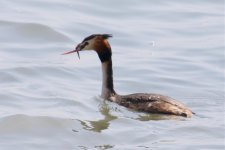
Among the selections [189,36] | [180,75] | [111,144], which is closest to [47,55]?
[180,75]

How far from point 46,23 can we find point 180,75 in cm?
306

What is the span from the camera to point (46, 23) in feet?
54.0

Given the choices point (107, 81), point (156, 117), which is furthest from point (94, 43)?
point (156, 117)

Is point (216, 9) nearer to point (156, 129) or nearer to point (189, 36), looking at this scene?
point (189, 36)

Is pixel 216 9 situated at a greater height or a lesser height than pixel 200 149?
greater

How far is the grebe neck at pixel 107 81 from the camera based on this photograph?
1265 centimetres

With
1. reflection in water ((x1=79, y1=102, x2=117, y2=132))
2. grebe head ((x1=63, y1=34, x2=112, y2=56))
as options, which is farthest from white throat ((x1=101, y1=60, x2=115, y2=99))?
reflection in water ((x1=79, y1=102, x2=117, y2=132))

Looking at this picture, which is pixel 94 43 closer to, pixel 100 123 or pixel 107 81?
pixel 107 81

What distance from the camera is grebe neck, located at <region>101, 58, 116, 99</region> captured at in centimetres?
1265

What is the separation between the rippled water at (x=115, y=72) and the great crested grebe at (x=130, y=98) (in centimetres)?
10

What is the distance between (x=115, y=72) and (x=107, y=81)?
5.05 feet

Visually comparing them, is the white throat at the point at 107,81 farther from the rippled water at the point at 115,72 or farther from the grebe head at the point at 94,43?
the grebe head at the point at 94,43

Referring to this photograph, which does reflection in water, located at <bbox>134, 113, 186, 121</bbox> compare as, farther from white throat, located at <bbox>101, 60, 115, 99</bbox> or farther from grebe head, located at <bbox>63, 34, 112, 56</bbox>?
grebe head, located at <bbox>63, 34, 112, 56</bbox>

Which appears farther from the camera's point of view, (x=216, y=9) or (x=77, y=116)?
(x=216, y=9)
